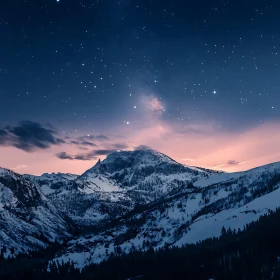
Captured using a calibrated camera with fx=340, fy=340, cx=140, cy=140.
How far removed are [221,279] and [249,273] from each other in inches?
646

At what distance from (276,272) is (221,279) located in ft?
101

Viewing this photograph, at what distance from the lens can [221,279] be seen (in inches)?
7790

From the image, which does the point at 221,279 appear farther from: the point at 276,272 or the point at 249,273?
the point at 276,272

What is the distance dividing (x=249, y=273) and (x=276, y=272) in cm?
1470

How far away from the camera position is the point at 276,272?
192 m

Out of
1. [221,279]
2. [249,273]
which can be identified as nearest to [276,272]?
[249,273]

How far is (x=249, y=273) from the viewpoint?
7736 inches
